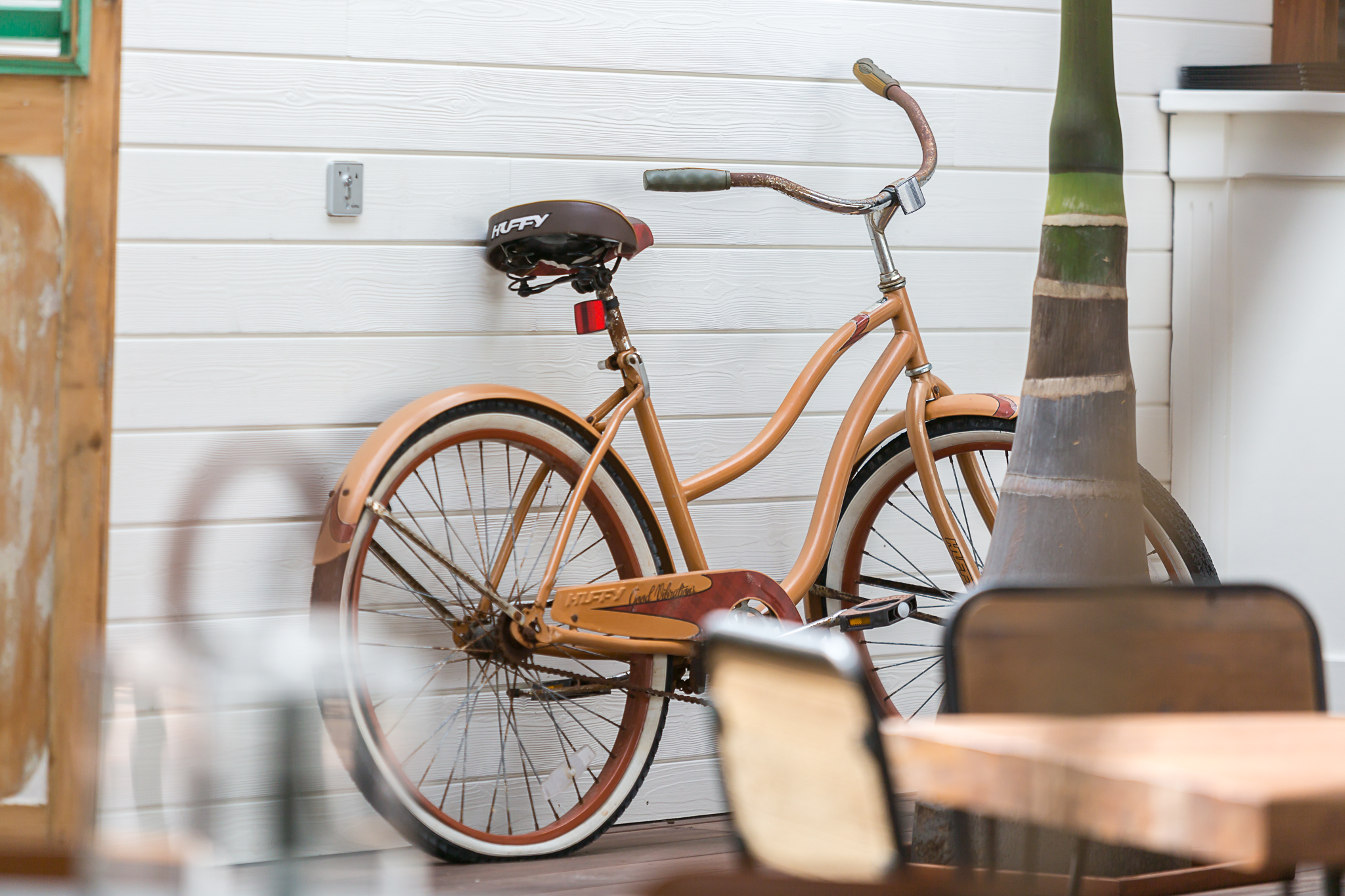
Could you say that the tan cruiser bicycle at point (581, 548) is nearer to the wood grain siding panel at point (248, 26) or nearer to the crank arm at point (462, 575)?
the crank arm at point (462, 575)

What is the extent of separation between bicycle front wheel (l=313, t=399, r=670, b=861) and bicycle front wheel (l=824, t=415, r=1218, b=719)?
1.44ft

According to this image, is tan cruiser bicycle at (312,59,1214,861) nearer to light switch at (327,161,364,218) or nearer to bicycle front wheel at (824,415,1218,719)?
bicycle front wheel at (824,415,1218,719)

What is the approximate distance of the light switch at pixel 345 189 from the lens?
79.7 inches

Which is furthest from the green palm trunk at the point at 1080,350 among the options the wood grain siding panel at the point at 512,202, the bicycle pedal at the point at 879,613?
the wood grain siding panel at the point at 512,202

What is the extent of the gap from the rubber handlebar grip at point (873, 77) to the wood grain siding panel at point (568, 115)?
0.12 meters

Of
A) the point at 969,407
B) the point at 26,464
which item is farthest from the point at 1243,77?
the point at 26,464

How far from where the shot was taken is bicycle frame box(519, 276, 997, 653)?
2.02 metres

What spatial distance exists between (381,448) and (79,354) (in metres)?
0.53

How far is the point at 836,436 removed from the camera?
7.28 ft

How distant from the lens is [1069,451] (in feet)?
5.16

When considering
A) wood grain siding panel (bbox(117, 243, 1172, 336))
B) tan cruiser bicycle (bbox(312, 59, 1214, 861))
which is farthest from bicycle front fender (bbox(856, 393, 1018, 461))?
wood grain siding panel (bbox(117, 243, 1172, 336))

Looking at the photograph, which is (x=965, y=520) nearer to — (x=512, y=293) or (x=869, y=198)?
(x=869, y=198)

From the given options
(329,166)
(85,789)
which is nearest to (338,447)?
(329,166)

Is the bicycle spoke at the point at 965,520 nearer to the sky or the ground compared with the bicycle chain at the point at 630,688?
nearer to the sky
